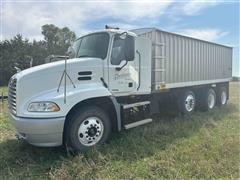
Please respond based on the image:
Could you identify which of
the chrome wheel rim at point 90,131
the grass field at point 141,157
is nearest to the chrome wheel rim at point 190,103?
the grass field at point 141,157

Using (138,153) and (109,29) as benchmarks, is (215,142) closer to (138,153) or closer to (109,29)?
(138,153)

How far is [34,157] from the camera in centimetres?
539

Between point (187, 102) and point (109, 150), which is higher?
point (187, 102)

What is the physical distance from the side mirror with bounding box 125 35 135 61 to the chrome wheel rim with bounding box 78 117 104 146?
169 cm

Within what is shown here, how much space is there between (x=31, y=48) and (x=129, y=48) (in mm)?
37650

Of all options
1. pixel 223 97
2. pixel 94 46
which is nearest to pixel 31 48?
pixel 223 97

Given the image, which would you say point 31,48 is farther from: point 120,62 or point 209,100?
point 120,62

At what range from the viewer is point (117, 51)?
20.7 ft

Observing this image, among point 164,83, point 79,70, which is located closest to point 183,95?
point 164,83

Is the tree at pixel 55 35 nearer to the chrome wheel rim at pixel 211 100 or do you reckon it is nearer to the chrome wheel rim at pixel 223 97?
the chrome wheel rim at pixel 223 97

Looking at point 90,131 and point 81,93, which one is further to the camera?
point 90,131

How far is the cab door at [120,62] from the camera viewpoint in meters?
6.24

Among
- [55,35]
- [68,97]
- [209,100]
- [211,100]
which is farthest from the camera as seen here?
[55,35]

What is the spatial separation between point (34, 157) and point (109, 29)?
3.32 meters
